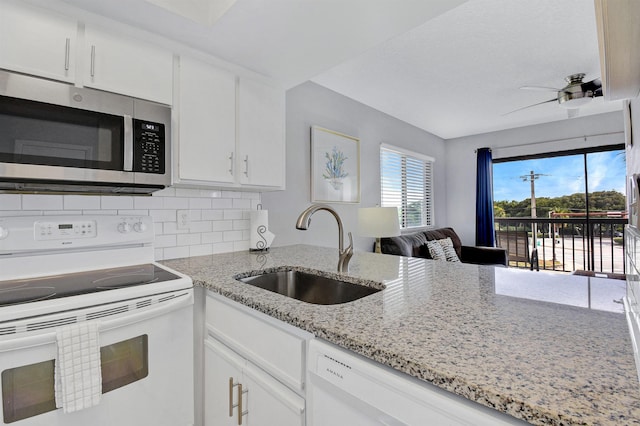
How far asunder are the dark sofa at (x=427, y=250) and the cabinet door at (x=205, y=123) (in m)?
2.04

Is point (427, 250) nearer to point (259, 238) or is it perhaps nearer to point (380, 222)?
point (380, 222)

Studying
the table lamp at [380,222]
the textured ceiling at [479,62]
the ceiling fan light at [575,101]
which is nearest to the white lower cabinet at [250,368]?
the table lamp at [380,222]

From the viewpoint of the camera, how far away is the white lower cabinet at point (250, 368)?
2.93 ft

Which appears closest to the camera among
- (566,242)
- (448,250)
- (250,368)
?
(250,368)

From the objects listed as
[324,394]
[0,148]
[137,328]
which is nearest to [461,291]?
[324,394]

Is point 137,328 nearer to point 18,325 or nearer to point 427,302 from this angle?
point 18,325

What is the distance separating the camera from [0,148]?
1.14 meters

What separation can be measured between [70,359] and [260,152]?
4.57ft

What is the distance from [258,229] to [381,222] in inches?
47.1

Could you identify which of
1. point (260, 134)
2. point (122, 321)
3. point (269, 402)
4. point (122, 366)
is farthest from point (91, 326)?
point (260, 134)

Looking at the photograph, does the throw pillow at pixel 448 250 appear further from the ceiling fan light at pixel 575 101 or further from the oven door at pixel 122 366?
the oven door at pixel 122 366

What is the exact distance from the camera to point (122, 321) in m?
1.11

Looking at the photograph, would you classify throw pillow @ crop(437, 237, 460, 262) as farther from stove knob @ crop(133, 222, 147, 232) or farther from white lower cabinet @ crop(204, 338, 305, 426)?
stove knob @ crop(133, 222, 147, 232)

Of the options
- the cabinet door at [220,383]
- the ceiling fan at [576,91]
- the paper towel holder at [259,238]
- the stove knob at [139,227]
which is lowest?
the cabinet door at [220,383]
